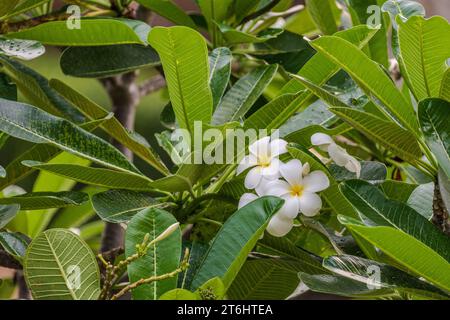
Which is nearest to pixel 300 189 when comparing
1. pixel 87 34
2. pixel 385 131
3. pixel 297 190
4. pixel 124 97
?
pixel 297 190

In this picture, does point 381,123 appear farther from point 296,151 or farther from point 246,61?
point 246,61

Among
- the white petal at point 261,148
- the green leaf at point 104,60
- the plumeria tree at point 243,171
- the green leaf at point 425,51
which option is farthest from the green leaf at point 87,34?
the green leaf at point 425,51

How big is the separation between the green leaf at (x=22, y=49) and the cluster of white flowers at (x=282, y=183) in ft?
0.95

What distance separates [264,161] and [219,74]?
19cm

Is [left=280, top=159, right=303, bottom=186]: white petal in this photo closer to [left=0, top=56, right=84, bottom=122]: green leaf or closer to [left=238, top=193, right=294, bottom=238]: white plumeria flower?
[left=238, top=193, right=294, bottom=238]: white plumeria flower

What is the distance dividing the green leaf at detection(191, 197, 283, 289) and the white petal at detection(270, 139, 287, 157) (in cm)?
9

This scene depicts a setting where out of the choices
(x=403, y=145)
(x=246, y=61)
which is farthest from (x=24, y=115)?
(x=246, y=61)

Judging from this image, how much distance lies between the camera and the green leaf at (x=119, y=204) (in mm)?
815

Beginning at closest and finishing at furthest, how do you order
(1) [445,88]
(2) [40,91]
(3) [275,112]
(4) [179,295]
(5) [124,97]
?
(4) [179,295] → (1) [445,88] → (3) [275,112] → (2) [40,91] → (5) [124,97]

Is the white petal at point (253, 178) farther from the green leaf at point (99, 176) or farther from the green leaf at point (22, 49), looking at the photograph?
the green leaf at point (22, 49)

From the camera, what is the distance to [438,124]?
74 centimetres

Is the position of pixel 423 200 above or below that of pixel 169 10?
below

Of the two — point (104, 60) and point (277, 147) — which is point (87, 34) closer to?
point (104, 60)

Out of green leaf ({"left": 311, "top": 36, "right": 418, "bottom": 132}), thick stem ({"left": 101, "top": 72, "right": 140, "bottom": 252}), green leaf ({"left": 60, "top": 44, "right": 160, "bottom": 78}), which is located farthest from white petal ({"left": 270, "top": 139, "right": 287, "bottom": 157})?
thick stem ({"left": 101, "top": 72, "right": 140, "bottom": 252})
